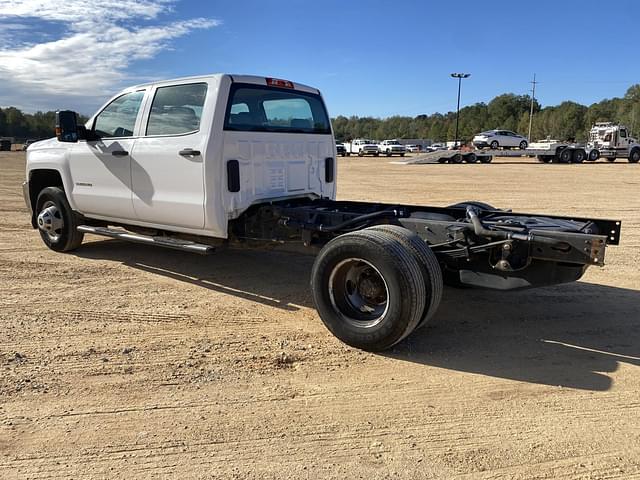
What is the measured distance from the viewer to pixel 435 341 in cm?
447

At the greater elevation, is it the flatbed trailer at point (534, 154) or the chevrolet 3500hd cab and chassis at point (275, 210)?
the chevrolet 3500hd cab and chassis at point (275, 210)

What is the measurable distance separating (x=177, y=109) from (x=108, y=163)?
1.24 m

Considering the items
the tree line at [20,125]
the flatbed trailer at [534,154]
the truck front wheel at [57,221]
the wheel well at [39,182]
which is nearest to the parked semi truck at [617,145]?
the flatbed trailer at [534,154]

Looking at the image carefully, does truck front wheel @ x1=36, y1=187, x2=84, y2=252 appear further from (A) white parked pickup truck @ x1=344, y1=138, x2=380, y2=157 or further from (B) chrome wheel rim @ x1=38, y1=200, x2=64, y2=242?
(A) white parked pickup truck @ x1=344, y1=138, x2=380, y2=157

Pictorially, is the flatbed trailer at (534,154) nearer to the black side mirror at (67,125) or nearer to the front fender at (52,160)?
the front fender at (52,160)

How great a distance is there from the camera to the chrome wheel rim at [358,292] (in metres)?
4.29

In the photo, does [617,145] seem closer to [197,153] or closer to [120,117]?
[120,117]

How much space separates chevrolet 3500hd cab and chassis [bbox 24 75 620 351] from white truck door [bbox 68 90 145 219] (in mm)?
20

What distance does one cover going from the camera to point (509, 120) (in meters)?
114

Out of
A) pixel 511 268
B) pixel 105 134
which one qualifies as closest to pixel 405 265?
pixel 511 268

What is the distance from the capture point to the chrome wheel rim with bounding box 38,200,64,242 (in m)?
7.21

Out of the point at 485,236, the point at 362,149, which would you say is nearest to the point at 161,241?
the point at 485,236

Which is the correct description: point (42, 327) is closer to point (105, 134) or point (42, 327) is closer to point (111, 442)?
point (111, 442)

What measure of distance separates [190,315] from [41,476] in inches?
94.4
